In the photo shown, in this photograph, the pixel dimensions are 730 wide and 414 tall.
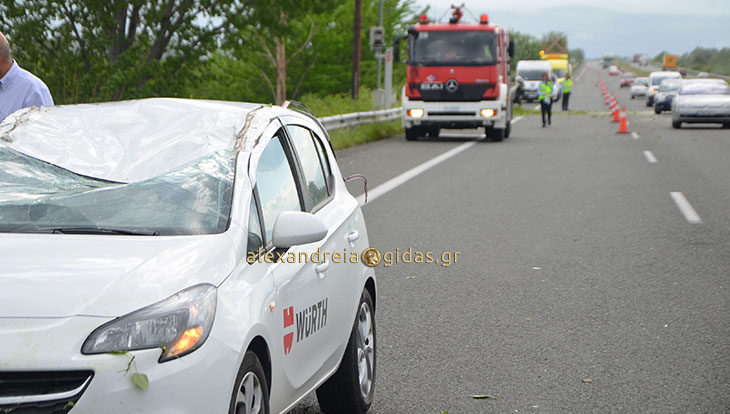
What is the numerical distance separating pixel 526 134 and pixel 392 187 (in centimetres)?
1643

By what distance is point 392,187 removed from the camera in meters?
16.0

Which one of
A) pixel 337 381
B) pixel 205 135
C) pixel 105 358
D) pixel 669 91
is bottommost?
pixel 669 91

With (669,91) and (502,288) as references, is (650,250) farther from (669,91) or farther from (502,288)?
(669,91)

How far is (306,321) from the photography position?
431 centimetres

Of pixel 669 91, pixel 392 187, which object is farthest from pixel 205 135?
pixel 669 91

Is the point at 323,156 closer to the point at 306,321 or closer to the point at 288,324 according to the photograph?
the point at 306,321

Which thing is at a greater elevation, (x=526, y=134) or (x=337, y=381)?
(x=337, y=381)

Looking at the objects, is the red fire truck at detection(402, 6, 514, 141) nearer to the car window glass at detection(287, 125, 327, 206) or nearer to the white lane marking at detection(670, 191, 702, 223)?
the white lane marking at detection(670, 191, 702, 223)

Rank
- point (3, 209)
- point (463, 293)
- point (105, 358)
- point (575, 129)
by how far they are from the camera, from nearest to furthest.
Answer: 1. point (105, 358)
2. point (3, 209)
3. point (463, 293)
4. point (575, 129)

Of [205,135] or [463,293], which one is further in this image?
[463,293]

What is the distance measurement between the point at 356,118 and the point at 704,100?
41.5 feet

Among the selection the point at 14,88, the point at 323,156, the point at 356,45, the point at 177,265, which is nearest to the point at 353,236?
the point at 323,156

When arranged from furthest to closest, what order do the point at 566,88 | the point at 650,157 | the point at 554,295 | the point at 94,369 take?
1. the point at 566,88
2. the point at 650,157
3. the point at 554,295
4. the point at 94,369

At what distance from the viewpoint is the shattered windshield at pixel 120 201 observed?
3986mm
